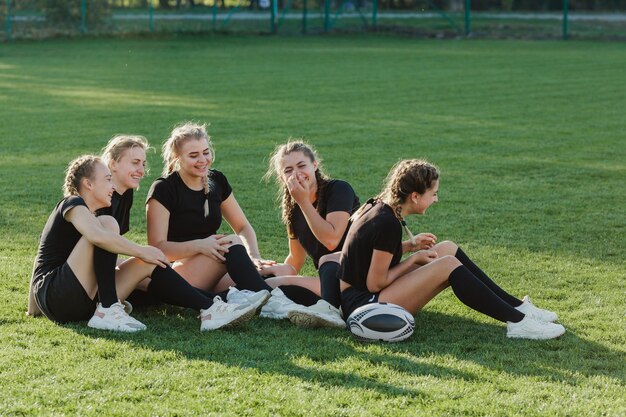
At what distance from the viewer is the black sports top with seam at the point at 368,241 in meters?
5.39

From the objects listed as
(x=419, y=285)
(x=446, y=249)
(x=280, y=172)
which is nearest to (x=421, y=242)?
(x=446, y=249)

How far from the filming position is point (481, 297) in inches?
212

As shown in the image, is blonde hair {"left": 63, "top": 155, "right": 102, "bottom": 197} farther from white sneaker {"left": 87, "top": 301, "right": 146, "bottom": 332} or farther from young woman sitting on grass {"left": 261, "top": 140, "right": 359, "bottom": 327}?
young woman sitting on grass {"left": 261, "top": 140, "right": 359, "bottom": 327}

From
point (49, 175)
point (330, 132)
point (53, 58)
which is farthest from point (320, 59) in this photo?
point (49, 175)

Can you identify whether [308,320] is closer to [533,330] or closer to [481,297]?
[481,297]

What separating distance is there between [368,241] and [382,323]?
0.48 metres

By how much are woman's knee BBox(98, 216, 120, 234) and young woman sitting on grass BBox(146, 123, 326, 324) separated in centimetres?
56

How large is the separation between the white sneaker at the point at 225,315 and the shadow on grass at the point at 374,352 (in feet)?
0.17

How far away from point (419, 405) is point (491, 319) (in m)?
1.58

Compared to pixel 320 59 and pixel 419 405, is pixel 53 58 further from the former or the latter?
pixel 419 405

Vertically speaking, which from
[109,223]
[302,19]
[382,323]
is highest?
[302,19]

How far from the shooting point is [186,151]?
19.8 ft

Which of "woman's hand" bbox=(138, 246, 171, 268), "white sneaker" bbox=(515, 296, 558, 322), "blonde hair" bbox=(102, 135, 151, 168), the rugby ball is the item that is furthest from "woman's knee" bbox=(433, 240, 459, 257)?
"blonde hair" bbox=(102, 135, 151, 168)

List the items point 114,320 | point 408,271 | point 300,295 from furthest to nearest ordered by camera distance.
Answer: point 300,295
point 408,271
point 114,320
